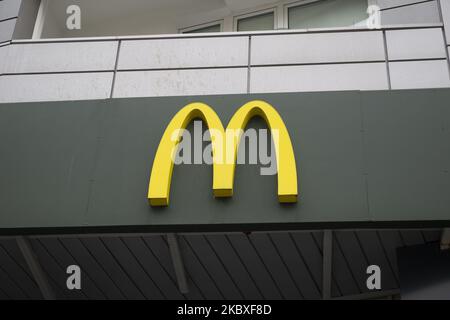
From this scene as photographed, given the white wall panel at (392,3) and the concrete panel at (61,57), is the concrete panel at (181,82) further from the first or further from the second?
the white wall panel at (392,3)

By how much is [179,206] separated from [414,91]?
319 cm

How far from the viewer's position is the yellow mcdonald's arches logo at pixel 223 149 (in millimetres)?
7383

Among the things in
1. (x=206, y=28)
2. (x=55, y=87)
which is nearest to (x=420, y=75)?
(x=206, y=28)

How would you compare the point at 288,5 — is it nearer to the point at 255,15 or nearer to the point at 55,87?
the point at 255,15

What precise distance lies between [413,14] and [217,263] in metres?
4.43

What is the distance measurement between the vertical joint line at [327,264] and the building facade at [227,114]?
18 millimetres

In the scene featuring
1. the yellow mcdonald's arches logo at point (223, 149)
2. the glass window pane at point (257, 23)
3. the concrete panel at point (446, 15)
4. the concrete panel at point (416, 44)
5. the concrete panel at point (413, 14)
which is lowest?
the yellow mcdonald's arches logo at point (223, 149)

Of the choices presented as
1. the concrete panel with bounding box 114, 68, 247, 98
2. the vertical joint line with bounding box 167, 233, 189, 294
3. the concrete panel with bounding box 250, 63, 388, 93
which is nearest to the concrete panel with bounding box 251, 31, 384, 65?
the concrete panel with bounding box 250, 63, 388, 93

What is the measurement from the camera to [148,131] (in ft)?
26.5

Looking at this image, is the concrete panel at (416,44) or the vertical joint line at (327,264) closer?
the vertical joint line at (327,264)

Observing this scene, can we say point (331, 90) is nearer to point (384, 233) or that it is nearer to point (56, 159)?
point (384, 233)

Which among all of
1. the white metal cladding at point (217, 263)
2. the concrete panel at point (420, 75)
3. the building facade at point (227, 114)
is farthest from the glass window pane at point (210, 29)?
the white metal cladding at point (217, 263)

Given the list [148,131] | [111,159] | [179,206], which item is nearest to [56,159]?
[111,159]

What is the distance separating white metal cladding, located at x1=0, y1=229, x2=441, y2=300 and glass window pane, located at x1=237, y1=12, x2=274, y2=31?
13.2 ft
